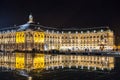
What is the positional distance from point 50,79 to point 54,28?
127382 mm

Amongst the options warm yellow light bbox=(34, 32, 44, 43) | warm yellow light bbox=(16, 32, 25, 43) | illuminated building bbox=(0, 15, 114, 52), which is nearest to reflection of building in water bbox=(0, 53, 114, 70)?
illuminated building bbox=(0, 15, 114, 52)

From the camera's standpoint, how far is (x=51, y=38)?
138375mm

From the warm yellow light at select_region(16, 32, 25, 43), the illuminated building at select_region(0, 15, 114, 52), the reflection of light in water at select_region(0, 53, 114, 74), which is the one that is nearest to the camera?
the reflection of light in water at select_region(0, 53, 114, 74)

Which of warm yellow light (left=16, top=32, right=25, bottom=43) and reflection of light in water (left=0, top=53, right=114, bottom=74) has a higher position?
warm yellow light (left=16, top=32, right=25, bottom=43)

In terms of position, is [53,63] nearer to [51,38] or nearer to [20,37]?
[20,37]

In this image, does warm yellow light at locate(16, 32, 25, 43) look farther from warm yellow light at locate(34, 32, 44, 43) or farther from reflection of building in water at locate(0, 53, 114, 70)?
reflection of building in water at locate(0, 53, 114, 70)

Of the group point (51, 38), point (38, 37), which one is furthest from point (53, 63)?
point (51, 38)

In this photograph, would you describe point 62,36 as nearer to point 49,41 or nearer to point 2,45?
point 49,41

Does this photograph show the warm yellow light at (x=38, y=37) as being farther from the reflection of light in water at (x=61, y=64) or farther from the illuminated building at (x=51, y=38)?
the reflection of light in water at (x=61, y=64)

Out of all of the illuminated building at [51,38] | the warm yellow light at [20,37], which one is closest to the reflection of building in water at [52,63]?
the illuminated building at [51,38]

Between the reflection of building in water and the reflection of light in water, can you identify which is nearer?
the reflection of light in water

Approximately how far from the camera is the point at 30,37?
123438 millimetres

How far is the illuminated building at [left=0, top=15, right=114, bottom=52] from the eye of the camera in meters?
125

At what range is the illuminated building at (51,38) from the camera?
12469cm
